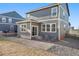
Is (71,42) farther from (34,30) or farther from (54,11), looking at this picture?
(34,30)

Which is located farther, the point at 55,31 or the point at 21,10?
the point at 55,31

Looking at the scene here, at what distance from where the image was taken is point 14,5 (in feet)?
16.3

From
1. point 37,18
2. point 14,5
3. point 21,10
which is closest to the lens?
point 14,5

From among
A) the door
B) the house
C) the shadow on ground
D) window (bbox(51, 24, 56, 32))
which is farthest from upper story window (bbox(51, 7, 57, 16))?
the shadow on ground

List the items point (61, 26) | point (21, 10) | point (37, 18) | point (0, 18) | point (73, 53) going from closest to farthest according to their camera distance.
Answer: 1. point (73, 53)
2. point (21, 10)
3. point (0, 18)
4. point (61, 26)
5. point (37, 18)

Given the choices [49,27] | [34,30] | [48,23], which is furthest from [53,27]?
[34,30]

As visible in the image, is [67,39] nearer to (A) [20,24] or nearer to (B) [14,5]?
(B) [14,5]

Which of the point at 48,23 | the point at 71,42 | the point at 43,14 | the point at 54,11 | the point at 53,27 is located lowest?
the point at 71,42

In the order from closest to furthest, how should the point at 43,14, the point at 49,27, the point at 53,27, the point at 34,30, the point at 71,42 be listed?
the point at 71,42 < the point at 53,27 < the point at 49,27 < the point at 43,14 < the point at 34,30

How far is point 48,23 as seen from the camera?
722 centimetres

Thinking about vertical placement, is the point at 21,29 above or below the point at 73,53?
above

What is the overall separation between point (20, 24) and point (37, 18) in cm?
155

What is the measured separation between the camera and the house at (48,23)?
6688 mm

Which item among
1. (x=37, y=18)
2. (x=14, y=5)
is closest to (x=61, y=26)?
(x=37, y=18)
